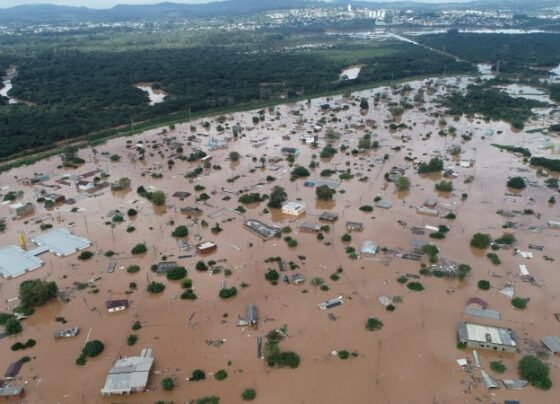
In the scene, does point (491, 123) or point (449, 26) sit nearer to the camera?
point (491, 123)

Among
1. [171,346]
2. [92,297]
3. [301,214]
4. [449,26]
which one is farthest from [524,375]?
[449,26]

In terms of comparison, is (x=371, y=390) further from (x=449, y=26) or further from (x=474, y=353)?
(x=449, y=26)

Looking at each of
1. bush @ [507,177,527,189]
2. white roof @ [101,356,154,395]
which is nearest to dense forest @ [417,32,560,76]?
bush @ [507,177,527,189]

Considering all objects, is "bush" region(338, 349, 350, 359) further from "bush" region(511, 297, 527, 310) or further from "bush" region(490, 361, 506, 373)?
"bush" region(511, 297, 527, 310)

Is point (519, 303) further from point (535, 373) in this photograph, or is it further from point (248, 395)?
point (248, 395)

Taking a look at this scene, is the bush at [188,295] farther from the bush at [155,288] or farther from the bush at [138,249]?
the bush at [138,249]
